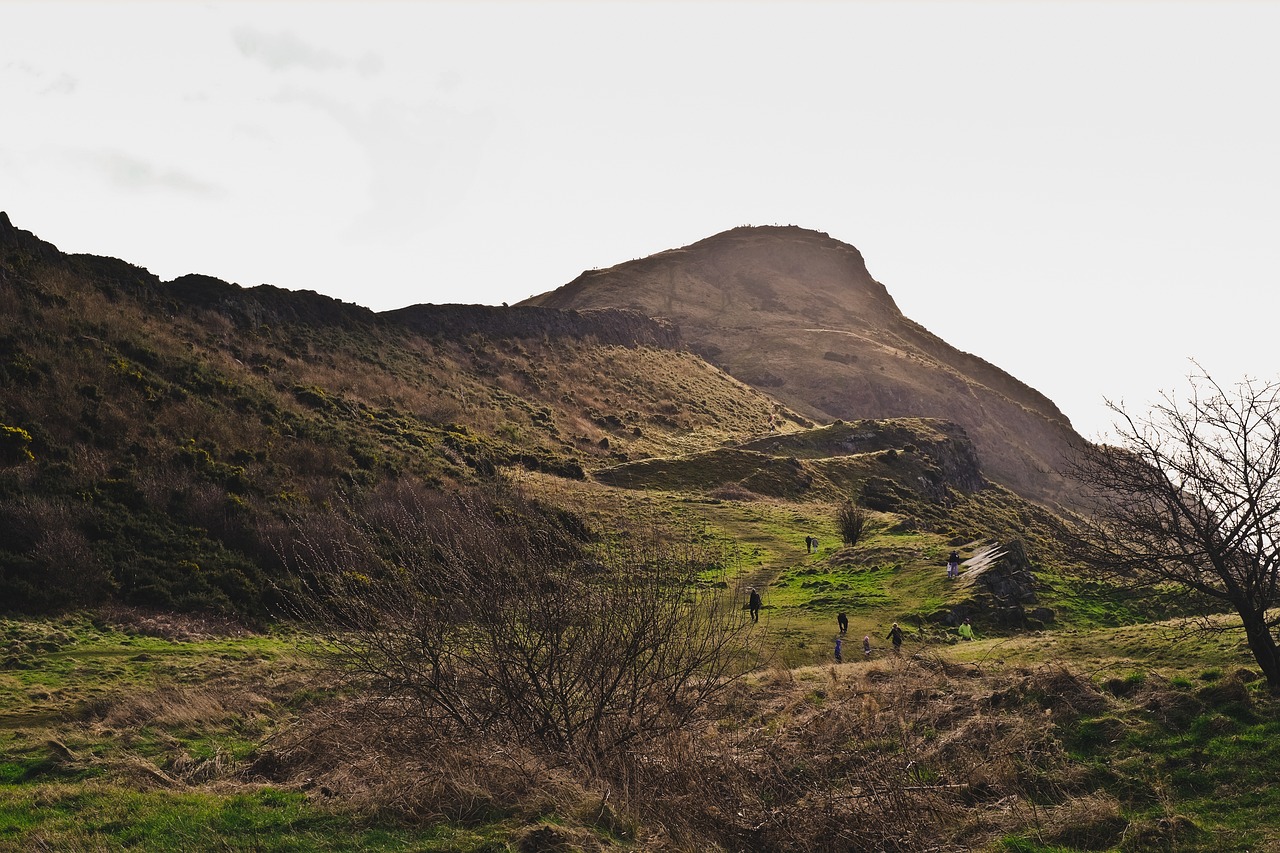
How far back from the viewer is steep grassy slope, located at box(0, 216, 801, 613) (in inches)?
1118

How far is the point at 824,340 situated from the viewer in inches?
5276

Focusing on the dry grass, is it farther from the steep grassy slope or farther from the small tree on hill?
the small tree on hill

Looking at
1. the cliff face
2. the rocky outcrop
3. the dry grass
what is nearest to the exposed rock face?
the dry grass

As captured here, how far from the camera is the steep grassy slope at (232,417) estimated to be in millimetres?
28391

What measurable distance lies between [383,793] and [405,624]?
276 cm

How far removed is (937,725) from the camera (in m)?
15.8

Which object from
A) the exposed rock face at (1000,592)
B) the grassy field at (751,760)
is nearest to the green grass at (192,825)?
the grassy field at (751,760)

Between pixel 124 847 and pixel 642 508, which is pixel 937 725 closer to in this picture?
pixel 124 847

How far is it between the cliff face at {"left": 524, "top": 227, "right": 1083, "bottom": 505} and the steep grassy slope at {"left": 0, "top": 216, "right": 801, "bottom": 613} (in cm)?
3096

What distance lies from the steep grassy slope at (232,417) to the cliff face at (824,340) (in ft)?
102

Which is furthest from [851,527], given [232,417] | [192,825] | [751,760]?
[192,825]

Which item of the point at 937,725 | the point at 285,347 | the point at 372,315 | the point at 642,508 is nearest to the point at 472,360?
the point at 372,315

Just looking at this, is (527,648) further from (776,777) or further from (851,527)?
(851,527)

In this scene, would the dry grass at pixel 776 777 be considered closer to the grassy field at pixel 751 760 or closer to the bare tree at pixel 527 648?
the grassy field at pixel 751 760
